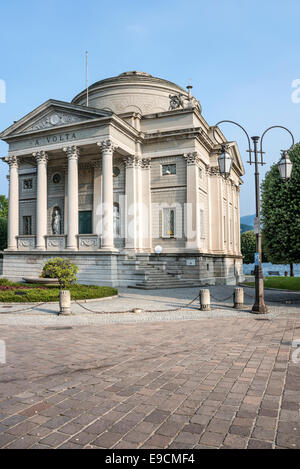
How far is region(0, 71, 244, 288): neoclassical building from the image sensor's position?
27.5m

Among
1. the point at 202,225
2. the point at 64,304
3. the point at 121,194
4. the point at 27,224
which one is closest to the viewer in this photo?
the point at 64,304

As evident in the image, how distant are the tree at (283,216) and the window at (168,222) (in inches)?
474

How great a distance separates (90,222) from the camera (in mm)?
33156

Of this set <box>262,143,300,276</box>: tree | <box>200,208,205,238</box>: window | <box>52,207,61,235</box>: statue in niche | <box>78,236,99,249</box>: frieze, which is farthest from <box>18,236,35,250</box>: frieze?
<box>262,143,300,276</box>: tree

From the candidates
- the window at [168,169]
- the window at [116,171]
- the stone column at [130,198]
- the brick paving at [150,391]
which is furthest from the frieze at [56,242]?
the brick paving at [150,391]

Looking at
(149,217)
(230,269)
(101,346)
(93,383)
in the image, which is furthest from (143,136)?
(93,383)

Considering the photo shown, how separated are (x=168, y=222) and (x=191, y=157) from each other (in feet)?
18.7

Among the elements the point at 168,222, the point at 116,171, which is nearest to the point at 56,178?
the point at 116,171

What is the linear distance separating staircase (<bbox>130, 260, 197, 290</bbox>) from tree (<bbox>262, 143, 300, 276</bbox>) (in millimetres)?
8671

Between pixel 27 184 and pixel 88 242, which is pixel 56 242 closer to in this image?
pixel 88 242

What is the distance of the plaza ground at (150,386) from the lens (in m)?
4.23

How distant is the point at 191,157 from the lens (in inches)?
1183

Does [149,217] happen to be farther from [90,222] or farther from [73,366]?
[73,366]

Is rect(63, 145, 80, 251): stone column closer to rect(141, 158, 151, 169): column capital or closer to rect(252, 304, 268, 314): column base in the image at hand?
rect(141, 158, 151, 169): column capital
